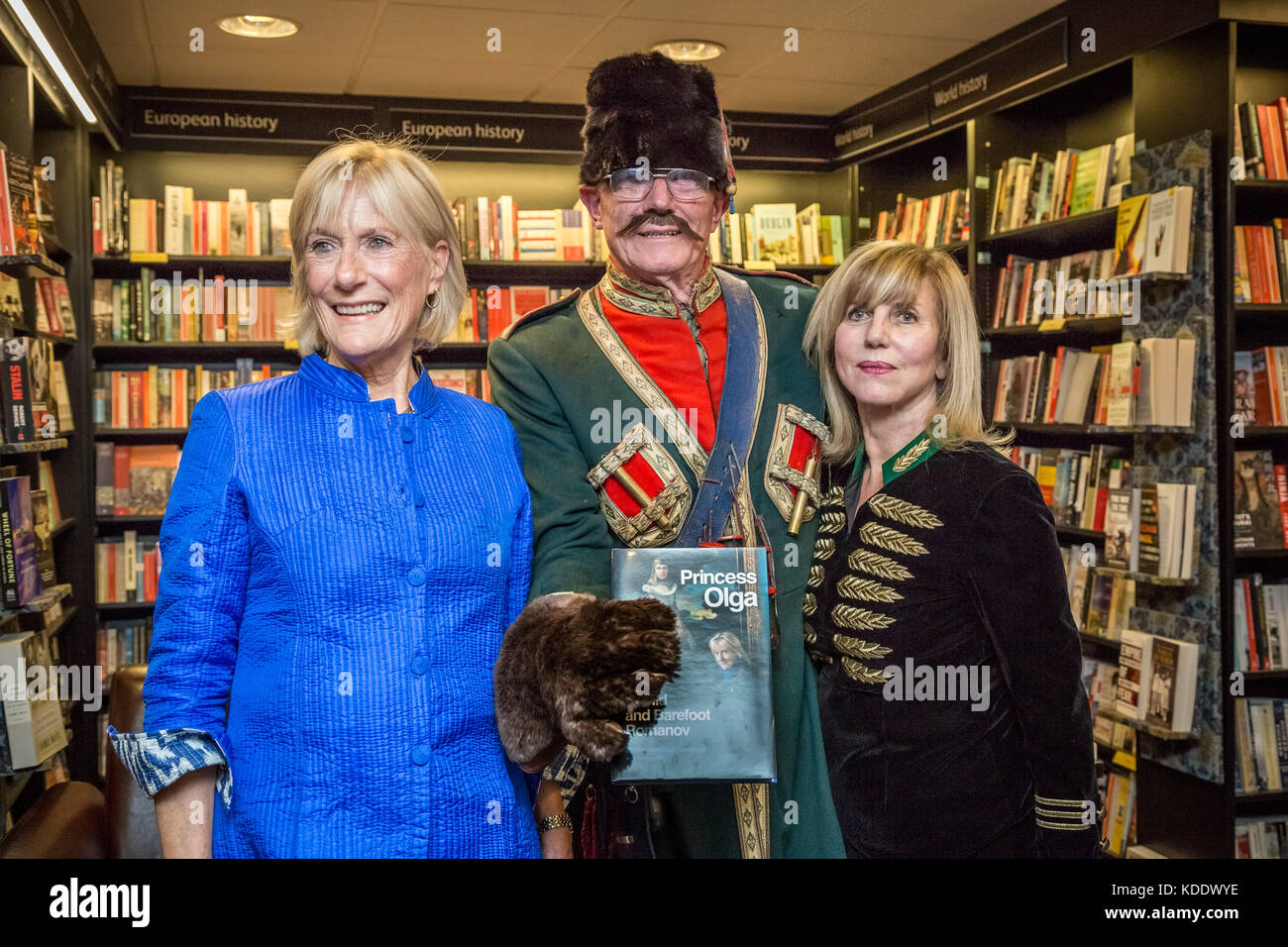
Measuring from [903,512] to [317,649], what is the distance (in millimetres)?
889

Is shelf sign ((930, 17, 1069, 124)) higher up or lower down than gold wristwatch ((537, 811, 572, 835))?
higher up

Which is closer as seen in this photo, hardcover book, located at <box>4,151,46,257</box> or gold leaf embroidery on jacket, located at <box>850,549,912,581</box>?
gold leaf embroidery on jacket, located at <box>850,549,912,581</box>

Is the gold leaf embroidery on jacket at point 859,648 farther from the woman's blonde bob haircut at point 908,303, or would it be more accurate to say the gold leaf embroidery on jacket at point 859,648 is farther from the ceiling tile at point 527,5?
the ceiling tile at point 527,5

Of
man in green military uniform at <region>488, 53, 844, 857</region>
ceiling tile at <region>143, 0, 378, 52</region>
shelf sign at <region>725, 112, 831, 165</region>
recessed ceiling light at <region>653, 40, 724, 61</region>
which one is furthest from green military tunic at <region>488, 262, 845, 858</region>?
shelf sign at <region>725, 112, 831, 165</region>

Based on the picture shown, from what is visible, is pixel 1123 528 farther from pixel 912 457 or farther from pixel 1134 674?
pixel 912 457

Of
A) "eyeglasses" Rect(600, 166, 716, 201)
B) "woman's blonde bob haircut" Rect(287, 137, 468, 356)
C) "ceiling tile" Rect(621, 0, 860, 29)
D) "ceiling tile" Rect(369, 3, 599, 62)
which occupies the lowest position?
"woman's blonde bob haircut" Rect(287, 137, 468, 356)

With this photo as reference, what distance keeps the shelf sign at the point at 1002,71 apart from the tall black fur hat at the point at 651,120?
3004mm

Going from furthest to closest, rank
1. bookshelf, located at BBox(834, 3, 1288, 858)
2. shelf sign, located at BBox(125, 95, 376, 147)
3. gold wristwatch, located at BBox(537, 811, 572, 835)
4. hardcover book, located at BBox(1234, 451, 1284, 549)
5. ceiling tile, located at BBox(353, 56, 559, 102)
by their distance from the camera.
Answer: shelf sign, located at BBox(125, 95, 376, 147) → ceiling tile, located at BBox(353, 56, 559, 102) → hardcover book, located at BBox(1234, 451, 1284, 549) → bookshelf, located at BBox(834, 3, 1288, 858) → gold wristwatch, located at BBox(537, 811, 572, 835)

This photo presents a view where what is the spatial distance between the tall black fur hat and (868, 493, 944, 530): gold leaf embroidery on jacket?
1.89 feet

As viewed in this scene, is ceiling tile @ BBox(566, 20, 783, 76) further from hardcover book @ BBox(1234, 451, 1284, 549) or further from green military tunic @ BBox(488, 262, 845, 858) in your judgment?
green military tunic @ BBox(488, 262, 845, 858)

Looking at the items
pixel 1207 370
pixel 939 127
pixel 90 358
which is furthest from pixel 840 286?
pixel 90 358

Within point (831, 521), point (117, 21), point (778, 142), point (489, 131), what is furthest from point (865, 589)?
point (778, 142)

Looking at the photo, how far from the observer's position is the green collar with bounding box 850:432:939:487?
1728 mm

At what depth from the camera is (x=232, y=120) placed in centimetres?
537
